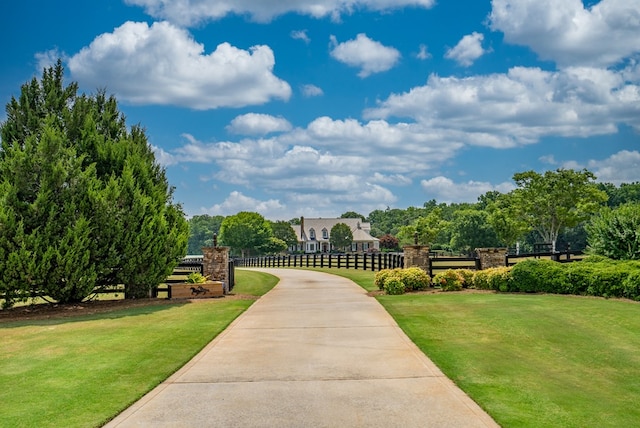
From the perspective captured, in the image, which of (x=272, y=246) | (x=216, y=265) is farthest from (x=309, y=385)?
(x=272, y=246)

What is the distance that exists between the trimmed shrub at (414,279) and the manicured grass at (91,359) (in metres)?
7.04

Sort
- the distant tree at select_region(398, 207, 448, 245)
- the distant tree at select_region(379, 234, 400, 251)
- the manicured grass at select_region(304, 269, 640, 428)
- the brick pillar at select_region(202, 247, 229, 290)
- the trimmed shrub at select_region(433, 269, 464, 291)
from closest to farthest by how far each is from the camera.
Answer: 1. the manicured grass at select_region(304, 269, 640, 428)
2. the trimmed shrub at select_region(433, 269, 464, 291)
3. the brick pillar at select_region(202, 247, 229, 290)
4. the distant tree at select_region(398, 207, 448, 245)
5. the distant tree at select_region(379, 234, 400, 251)

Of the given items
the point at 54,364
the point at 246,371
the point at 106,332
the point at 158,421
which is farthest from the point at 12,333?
the point at 158,421

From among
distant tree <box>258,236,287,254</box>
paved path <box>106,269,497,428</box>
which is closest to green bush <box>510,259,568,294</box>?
paved path <box>106,269,497,428</box>

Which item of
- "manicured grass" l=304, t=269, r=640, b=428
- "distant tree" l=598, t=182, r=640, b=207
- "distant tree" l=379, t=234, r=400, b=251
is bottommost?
"manicured grass" l=304, t=269, r=640, b=428

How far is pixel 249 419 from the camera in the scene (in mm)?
6934

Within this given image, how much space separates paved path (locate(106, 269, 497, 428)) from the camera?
696 cm

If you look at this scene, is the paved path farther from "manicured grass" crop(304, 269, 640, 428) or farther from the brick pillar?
the brick pillar

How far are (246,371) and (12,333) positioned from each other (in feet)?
26.6

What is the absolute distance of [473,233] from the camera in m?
86.7

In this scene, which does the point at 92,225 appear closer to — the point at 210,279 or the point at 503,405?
the point at 210,279

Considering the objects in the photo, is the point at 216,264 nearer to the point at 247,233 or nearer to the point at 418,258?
the point at 418,258

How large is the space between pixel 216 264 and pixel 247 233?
2983 inches

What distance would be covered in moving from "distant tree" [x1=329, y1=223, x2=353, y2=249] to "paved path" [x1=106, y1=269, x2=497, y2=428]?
96764 mm
